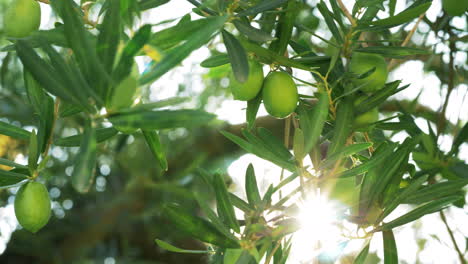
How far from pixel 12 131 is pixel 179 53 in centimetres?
48

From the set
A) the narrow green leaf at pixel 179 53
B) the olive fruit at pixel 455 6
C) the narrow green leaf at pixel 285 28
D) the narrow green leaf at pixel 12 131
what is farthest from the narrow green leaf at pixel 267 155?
the olive fruit at pixel 455 6

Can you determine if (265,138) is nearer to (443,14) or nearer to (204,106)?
(443,14)

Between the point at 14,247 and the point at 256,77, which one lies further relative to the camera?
the point at 14,247

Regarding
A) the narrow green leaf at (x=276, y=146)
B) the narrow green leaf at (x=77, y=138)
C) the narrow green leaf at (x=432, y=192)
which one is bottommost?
the narrow green leaf at (x=77, y=138)

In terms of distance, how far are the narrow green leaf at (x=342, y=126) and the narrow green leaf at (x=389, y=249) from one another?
0.19m

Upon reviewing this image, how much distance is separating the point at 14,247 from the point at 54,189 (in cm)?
56

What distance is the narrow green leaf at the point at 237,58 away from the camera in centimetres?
89

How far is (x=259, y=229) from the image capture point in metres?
0.86

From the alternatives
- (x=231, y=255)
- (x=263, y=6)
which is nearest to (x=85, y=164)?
(x=231, y=255)

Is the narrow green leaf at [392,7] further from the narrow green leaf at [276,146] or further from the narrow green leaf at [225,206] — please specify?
the narrow green leaf at [225,206]

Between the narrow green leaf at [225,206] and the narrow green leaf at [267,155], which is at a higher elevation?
the narrow green leaf at [267,155]

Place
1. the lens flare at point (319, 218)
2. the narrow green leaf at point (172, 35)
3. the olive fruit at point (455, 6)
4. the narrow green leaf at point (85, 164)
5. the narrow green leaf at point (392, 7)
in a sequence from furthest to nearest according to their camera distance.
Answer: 1. the narrow green leaf at point (392, 7)
2. the olive fruit at point (455, 6)
3. the lens flare at point (319, 218)
4. the narrow green leaf at point (172, 35)
5. the narrow green leaf at point (85, 164)

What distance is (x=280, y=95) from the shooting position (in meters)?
1.03

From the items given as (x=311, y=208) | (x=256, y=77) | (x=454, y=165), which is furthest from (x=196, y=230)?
(x=454, y=165)
